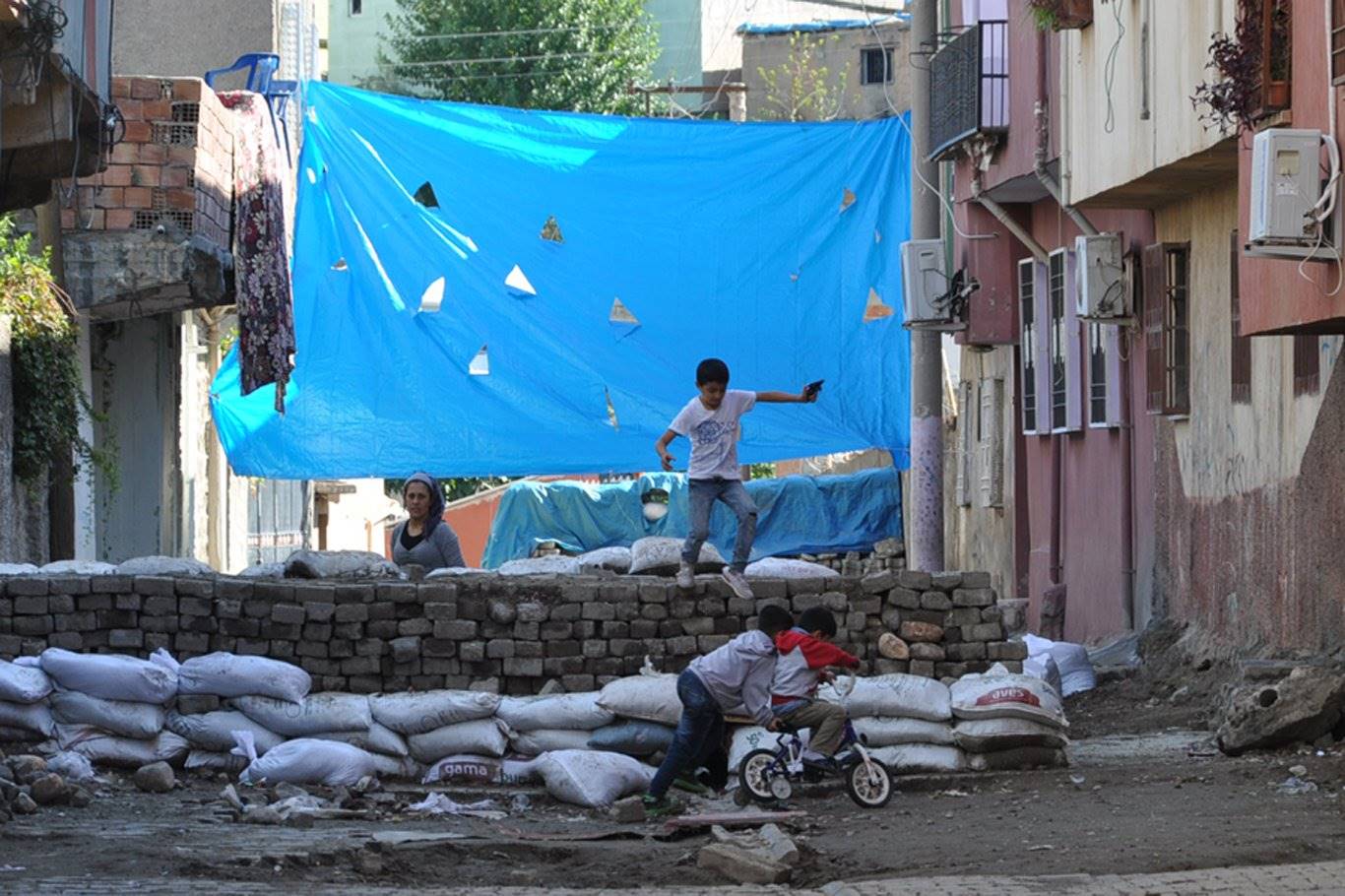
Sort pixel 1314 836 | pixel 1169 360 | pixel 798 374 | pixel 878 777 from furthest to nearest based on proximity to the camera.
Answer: pixel 798 374
pixel 1169 360
pixel 878 777
pixel 1314 836

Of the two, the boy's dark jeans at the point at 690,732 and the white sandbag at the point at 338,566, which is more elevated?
the white sandbag at the point at 338,566

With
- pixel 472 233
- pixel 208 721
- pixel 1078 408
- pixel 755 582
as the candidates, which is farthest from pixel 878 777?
pixel 472 233

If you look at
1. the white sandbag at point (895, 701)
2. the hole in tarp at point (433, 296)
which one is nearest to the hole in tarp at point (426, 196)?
the hole in tarp at point (433, 296)

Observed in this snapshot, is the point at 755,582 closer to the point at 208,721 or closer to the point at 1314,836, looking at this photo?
the point at 208,721

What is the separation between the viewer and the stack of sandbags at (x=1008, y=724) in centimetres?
1123

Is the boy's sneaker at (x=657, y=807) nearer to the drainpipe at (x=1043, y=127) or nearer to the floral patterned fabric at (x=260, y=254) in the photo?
the drainpipe at (x=1043, y=127)

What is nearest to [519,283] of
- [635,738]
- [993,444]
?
[993,444]

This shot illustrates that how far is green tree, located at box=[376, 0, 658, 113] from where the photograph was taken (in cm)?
4153

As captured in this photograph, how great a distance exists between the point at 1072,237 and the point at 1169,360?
305cm

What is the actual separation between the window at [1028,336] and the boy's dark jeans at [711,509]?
27.8 feet

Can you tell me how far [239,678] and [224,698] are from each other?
0.70 feet

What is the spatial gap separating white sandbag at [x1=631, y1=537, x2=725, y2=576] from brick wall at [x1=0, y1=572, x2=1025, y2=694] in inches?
17.3

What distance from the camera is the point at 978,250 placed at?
21.1 m

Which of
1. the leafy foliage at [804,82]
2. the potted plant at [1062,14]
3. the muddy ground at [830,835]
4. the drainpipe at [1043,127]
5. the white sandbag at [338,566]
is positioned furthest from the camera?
the leafy foliage at [804,82]
